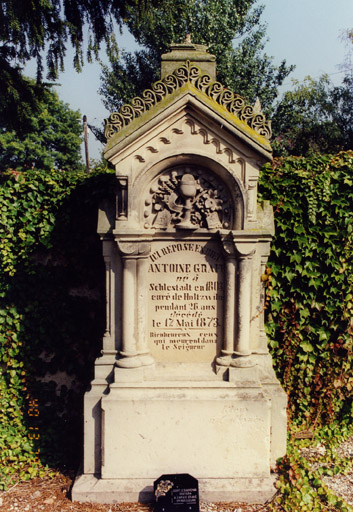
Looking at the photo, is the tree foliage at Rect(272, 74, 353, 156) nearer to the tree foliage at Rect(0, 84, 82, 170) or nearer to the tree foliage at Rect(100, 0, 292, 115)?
the tree foliage at Rect(100, 0, 292, 115)

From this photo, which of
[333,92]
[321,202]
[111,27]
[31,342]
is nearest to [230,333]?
[321,202]

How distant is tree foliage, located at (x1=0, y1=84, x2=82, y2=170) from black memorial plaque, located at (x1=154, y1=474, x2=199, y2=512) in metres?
30.6

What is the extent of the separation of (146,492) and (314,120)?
61.0ft

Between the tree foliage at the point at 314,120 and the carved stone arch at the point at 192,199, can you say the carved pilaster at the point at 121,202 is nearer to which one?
the carved stone arch at the point at 192,199

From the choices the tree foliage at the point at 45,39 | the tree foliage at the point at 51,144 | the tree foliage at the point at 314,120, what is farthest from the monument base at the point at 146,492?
the tree foliage at the point at 51,144

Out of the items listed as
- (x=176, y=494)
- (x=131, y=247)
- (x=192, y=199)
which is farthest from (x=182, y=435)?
(x=192, y=199)

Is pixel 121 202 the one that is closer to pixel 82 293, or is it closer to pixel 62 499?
pixel 82 293

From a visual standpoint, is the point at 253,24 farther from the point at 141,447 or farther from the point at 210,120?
the point at 141,447

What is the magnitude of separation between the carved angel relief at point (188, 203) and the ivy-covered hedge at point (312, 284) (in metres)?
1.02

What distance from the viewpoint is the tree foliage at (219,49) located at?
15.1 meters

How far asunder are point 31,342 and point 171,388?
76.0 inches

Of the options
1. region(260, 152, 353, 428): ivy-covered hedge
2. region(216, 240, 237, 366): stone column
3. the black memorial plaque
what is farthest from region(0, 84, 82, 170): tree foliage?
the black memorial plaque

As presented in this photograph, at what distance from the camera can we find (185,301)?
12.9 feet

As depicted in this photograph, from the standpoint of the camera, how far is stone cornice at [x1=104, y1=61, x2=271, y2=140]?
139 inches
